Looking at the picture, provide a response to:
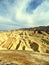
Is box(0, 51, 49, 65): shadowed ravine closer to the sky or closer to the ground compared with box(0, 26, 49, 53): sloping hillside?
closer to the ground

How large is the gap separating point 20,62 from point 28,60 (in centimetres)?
73

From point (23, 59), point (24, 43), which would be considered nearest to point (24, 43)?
point (24, 43)

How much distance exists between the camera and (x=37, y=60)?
11156mm

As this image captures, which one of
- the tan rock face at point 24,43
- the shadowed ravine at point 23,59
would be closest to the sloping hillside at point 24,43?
the tan rock face at point 24,43

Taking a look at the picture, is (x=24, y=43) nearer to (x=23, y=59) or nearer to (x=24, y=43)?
(x=24, y=43)

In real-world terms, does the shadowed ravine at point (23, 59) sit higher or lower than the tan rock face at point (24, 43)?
lower

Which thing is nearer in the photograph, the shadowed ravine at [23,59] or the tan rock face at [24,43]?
the shadowed ravine at [23,59]

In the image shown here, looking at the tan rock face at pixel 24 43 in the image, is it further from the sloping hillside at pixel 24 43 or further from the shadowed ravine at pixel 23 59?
the shadowed ravine at pixel 23 59

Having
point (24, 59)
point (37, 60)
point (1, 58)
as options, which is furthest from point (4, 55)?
point (37, 60)

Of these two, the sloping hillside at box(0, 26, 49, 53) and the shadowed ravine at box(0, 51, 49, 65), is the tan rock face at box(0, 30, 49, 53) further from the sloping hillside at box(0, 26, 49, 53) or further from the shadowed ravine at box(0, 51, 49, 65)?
the shadowed ravine at box(0, 51, 49, 65)

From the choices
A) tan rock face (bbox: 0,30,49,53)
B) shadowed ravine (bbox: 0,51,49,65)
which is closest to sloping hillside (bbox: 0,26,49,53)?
tan rock face (bbox: 0,30,49,53)

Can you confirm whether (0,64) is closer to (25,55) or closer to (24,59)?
(24,59)

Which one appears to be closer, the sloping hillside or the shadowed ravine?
the shadowed ravine

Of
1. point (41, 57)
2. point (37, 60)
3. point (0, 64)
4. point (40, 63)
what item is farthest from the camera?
point (41, 57)
